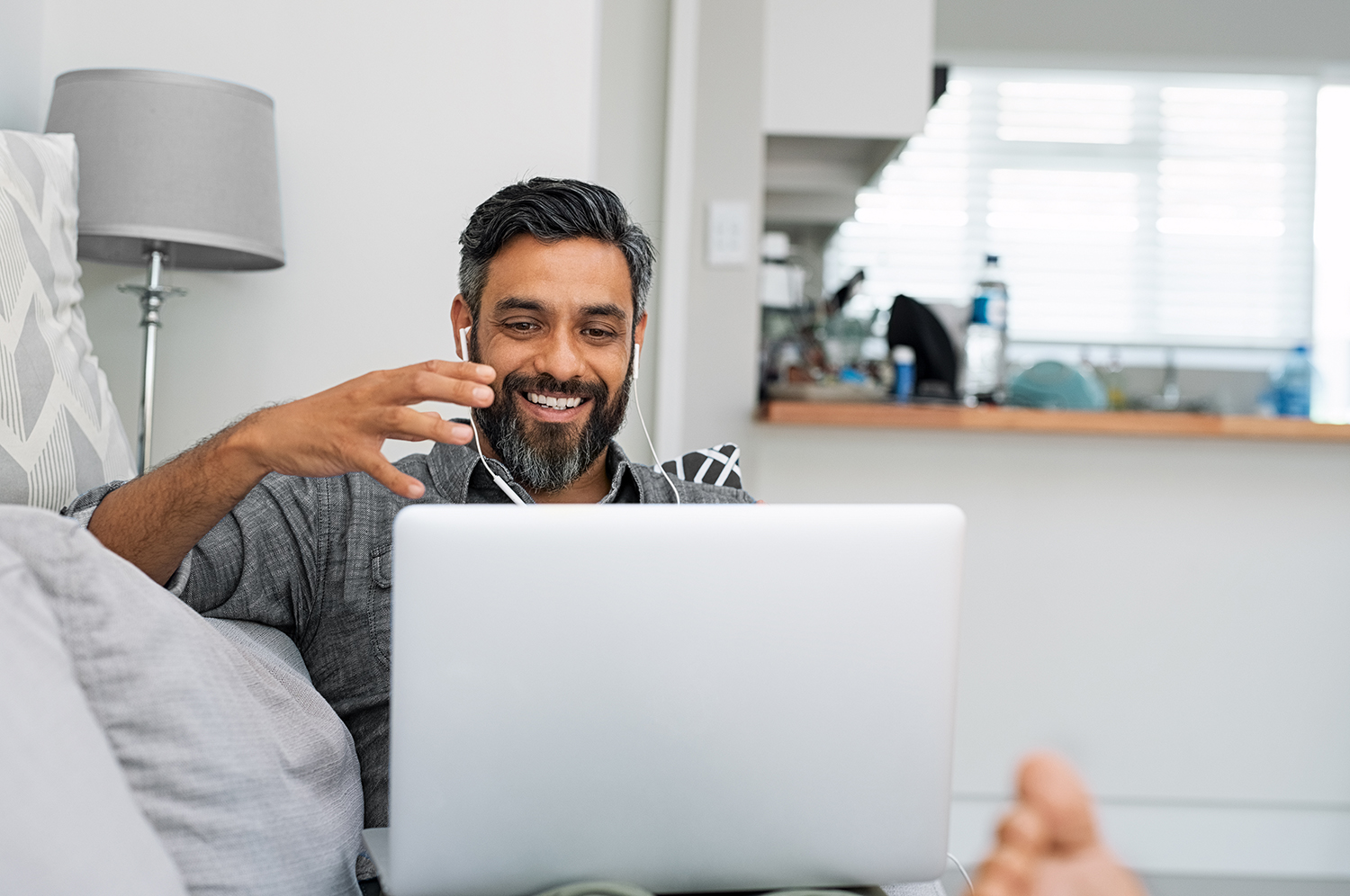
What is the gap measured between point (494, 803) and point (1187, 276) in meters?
4.13

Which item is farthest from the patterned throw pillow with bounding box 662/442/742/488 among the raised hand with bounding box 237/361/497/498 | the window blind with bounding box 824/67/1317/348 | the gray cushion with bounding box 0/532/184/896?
the window blind with bounding box 824/67/1317/348

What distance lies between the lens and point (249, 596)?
1.13 metres

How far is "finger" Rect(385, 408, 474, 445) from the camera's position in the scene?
861 millimetres

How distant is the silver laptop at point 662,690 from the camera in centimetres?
65

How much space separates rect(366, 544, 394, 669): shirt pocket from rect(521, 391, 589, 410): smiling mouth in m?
0.25

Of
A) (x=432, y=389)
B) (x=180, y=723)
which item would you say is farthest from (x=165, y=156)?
(x=180, y=723)

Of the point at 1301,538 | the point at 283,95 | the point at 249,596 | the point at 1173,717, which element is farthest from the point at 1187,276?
the point at 249,596

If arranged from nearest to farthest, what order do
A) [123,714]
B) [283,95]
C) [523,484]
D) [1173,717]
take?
[123,714]
[523,484]
[283,95]
[1173,717]

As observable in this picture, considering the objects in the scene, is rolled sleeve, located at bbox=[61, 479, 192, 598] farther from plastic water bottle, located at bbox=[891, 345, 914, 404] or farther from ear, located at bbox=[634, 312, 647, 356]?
plastic water bottle, located at bbox=[891, 345, 914, 404]

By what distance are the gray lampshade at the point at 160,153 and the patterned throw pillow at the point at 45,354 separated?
118 mm

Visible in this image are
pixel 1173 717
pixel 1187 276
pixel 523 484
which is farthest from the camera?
pixel 1187 276

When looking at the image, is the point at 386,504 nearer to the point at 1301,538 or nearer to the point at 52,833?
the point at 52,833

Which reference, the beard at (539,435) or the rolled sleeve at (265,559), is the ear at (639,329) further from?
the rolled sleeve at (265,559)

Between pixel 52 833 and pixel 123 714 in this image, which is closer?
pixel 52 833
